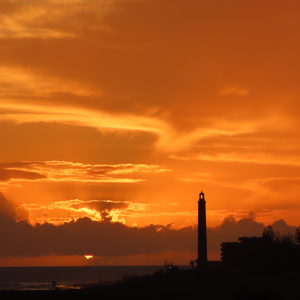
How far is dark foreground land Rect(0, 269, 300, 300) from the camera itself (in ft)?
250

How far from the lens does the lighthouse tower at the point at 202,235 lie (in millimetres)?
104938

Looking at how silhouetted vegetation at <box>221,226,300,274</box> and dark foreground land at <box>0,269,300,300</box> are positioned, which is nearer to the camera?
dark foreground land at <box>0,269,300,300</box>

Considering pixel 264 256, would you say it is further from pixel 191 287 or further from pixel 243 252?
pixel 191 287

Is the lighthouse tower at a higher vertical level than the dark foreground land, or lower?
higher

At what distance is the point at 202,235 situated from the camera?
106 m

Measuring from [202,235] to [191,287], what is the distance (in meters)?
24.9

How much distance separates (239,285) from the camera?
261 ft

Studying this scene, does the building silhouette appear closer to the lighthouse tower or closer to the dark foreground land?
the lighthouse tower

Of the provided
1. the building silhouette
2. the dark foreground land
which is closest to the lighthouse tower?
the building silhouette

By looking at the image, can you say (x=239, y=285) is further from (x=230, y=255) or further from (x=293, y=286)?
(x=230, y=255)

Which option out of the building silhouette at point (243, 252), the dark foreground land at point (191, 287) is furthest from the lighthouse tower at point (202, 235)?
the dark foreground land at point (191, 287)

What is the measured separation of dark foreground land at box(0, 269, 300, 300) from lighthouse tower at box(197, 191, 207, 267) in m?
13.5

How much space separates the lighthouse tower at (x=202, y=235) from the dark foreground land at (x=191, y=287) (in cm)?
1349

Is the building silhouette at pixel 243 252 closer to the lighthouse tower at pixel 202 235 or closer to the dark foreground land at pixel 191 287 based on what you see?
the lighthouse tower at pixel 202 235
